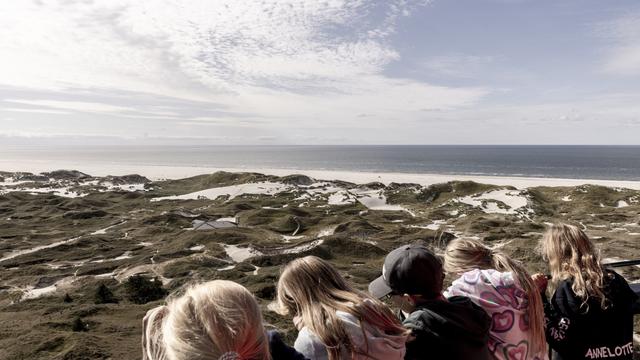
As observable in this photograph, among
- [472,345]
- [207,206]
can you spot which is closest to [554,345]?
[472,345]

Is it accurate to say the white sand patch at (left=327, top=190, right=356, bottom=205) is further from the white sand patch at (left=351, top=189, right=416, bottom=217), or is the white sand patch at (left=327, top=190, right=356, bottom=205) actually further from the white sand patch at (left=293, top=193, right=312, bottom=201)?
the white sand patch at (left=293, top=193, right=312, bottom=201)

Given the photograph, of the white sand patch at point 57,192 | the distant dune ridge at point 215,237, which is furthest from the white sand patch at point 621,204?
the white sand patch at point 57,192

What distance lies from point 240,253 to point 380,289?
15307 millimetres

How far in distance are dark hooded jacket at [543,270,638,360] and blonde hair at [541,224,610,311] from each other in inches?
1.9

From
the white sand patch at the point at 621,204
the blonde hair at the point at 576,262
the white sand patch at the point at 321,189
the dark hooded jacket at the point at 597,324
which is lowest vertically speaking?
the white sand patch at the point at 321,189

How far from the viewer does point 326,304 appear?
268cm

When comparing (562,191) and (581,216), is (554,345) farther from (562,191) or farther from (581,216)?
(562,191)

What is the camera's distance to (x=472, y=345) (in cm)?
289

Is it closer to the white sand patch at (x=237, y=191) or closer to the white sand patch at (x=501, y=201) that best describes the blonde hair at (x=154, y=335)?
the white sand patch at (x=501, y=201)

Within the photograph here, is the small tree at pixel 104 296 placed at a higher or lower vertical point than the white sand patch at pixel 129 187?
higher

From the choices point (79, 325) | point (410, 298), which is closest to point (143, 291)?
point (79, 325)

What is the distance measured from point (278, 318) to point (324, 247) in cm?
871

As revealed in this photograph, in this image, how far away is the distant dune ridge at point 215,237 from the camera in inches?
372

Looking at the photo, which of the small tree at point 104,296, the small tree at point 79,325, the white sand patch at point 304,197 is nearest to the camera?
the small tree at point 79,325
